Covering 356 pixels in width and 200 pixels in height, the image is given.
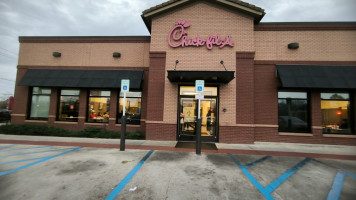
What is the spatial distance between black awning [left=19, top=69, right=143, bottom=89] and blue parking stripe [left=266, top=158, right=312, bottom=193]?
27.6 ft

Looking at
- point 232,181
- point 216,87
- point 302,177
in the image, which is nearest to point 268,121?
point 216,87

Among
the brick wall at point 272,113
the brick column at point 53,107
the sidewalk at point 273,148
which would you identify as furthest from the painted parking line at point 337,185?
the brick column at point 53,107

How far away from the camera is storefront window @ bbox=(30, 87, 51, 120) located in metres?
11.4

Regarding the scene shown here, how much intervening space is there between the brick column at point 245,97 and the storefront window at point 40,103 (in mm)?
13597

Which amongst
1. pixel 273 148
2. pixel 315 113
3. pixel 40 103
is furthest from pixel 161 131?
pixel 40 103

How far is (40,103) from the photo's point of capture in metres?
11.5

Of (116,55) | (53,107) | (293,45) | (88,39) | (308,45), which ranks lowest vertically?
(53,107)

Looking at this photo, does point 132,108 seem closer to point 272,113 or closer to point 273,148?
point 273,148

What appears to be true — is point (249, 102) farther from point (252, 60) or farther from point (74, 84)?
point (74, 84)

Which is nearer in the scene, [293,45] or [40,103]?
[293,45]

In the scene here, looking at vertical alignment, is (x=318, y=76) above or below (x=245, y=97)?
above

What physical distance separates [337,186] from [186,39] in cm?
889

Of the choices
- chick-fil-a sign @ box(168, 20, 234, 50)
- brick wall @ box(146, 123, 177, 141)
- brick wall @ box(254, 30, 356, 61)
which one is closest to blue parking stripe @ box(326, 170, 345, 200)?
brick wall @ box(146, 123, 177, 141)

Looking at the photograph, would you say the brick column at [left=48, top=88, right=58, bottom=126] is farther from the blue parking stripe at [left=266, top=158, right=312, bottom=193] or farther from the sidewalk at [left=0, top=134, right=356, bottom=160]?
the blue parking stripe at [left=266, top=158, right=312, bottom=193]
